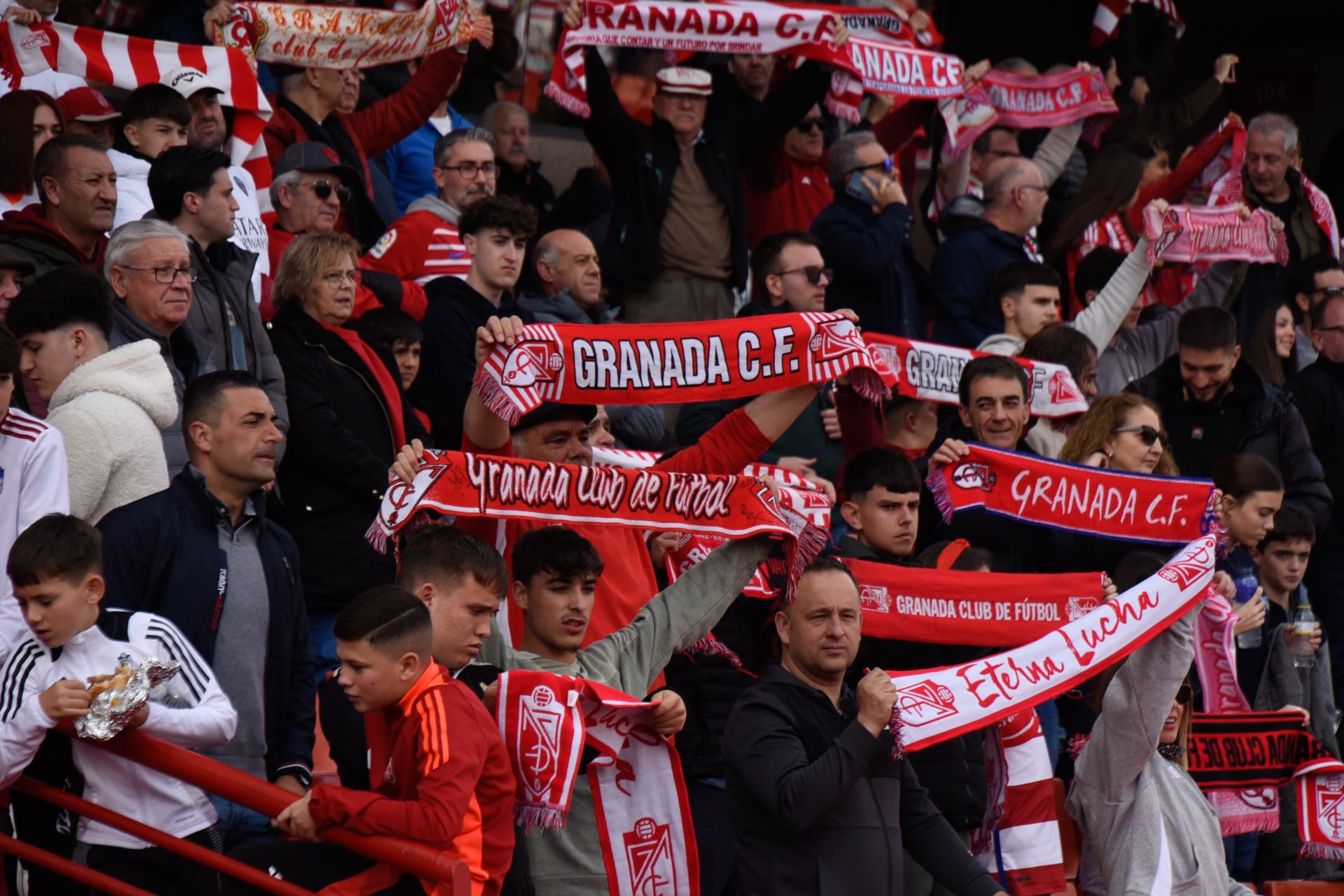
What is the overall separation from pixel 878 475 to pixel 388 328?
2331mm

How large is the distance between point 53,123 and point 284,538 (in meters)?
2.84

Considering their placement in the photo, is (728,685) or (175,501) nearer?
(175,501)

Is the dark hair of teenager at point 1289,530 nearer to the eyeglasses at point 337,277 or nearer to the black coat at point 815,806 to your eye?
the black coat at point 815,806

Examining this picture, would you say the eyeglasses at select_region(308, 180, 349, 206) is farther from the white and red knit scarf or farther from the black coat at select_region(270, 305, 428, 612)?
the white and red knit scarf

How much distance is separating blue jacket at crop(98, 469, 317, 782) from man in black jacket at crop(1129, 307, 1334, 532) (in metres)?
4.80

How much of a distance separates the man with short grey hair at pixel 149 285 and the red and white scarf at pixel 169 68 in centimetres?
205

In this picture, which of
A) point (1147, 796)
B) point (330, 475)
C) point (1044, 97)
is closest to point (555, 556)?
point (330, 475)

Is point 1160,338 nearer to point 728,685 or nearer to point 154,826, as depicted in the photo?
point 728,685

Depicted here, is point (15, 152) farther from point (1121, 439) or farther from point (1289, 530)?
point (1289, 530)

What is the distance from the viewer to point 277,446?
6078 mm

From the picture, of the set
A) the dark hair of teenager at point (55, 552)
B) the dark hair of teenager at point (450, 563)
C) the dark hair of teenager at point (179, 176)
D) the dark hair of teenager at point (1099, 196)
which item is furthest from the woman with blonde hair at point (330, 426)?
the dark hair of teenager at point (1099, 196)

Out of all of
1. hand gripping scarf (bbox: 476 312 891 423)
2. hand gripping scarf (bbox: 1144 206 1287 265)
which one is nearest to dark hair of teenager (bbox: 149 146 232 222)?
hand gripping scarf (bbox: 476 312 891 423)

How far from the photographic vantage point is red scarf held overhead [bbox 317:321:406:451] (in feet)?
22.2

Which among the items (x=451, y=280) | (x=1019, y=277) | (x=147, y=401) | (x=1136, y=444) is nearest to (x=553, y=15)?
(x=1019, y=277)
